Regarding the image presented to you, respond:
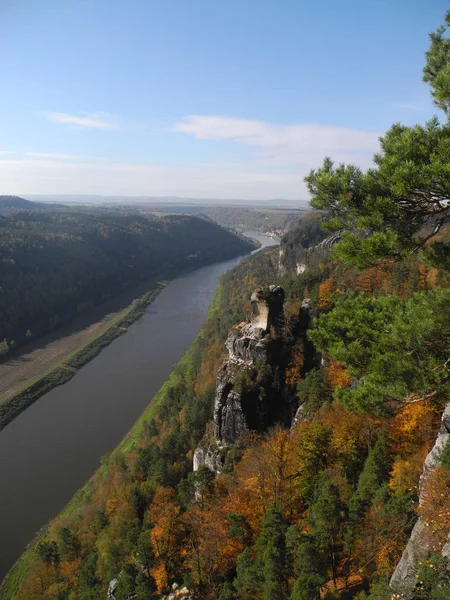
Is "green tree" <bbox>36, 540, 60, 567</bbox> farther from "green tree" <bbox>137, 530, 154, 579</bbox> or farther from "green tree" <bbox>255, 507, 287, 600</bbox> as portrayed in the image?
"green tree" <bbox>255, 507, 287, 600</bbox>

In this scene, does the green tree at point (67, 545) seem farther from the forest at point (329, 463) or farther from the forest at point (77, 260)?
the forest at point (77, 260)

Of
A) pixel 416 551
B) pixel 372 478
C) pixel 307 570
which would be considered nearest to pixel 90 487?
pixel 307 570

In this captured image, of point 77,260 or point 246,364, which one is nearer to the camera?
point 246,364

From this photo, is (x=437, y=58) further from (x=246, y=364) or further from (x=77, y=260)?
(x=77, y=260)

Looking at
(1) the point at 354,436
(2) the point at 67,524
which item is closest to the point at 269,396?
(1) the point at 354,436

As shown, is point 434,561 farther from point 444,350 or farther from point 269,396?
point 269,396

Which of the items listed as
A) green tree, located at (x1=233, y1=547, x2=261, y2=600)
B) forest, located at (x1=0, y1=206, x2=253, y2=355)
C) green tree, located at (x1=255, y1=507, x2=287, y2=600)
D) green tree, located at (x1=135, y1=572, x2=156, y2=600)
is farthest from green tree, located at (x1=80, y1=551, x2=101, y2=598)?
forest, located at (x1=0, y1=206, x2=253, y2=355)

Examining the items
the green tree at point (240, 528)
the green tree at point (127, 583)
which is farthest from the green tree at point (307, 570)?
the green tree at point (127, 583)
